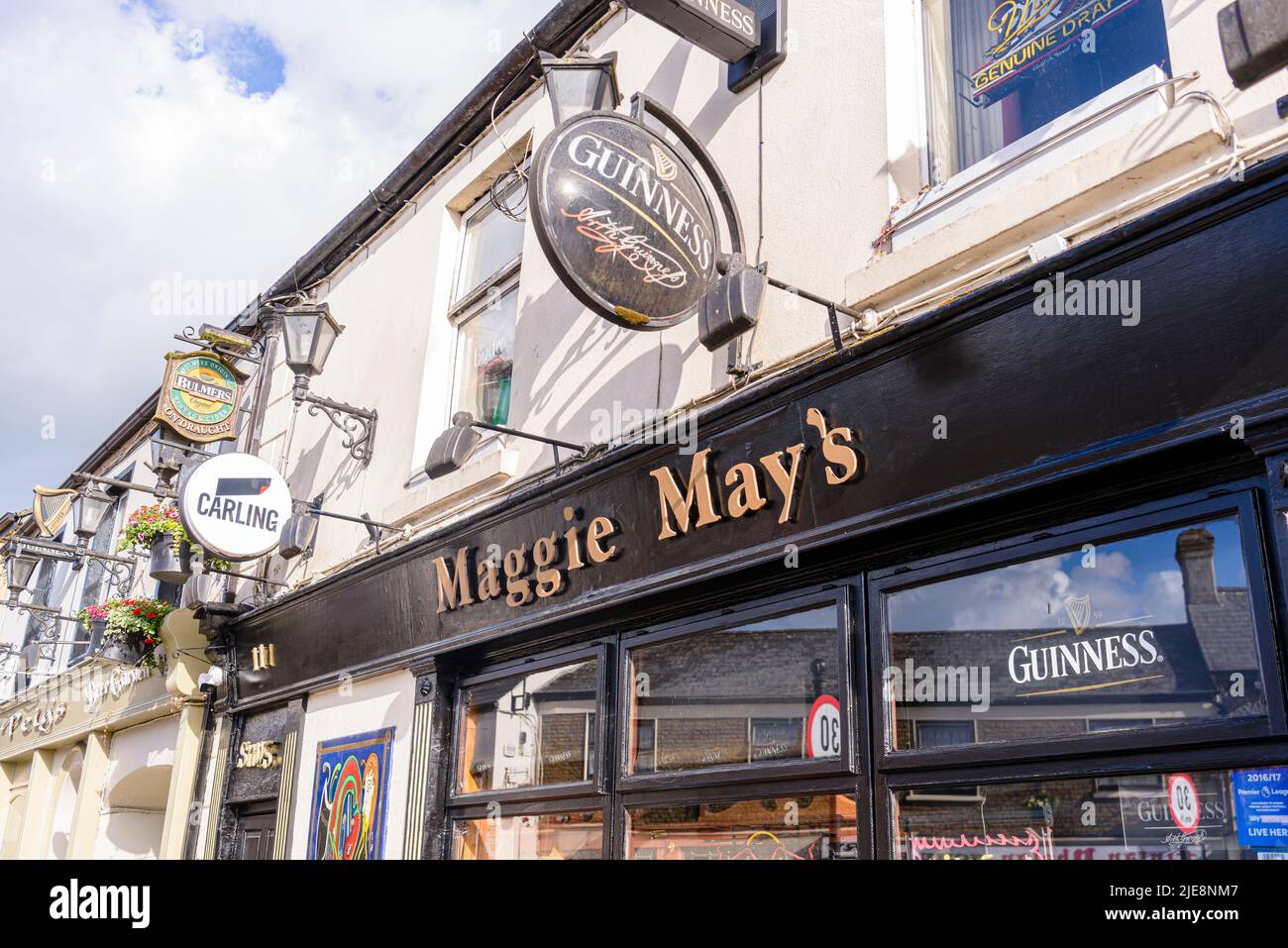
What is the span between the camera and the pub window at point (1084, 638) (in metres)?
3.17

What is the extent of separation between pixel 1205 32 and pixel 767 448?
224cm

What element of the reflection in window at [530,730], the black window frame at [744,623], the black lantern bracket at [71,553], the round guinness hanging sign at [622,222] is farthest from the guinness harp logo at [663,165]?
the black lantern bracket at [71,553]

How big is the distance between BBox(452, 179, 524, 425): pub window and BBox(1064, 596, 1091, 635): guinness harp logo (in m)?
4.28

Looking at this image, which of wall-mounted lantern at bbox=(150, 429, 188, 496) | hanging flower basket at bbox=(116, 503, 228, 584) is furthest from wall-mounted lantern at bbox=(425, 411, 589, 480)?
wall-mounted lantern at bbox=(150, 429, 188, 496)

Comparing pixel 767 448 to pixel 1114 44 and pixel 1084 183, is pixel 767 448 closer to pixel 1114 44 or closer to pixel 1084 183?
pixel 1084 183

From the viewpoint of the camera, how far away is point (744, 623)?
4812mm

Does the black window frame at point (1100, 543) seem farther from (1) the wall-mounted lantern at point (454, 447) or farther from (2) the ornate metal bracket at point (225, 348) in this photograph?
(2) the ornate metal bracket at point (225, 348)

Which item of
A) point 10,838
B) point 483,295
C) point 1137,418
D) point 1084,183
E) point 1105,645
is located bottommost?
point 10,838

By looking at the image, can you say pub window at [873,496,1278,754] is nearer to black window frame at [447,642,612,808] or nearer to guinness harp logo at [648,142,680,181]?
black window frame at [447,642,612,808]

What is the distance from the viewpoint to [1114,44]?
13.7 ft

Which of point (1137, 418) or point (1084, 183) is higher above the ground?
point (1084, 183)

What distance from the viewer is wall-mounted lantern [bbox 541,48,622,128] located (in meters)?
5.05
